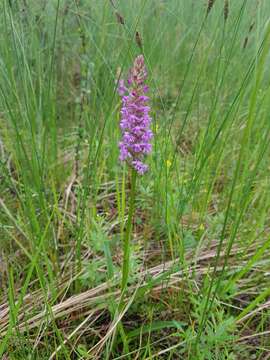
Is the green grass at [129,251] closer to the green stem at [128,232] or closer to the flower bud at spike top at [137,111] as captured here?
the green stem at [128,232]

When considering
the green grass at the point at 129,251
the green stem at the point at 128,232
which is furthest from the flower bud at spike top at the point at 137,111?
the green grass at the point at 129,251

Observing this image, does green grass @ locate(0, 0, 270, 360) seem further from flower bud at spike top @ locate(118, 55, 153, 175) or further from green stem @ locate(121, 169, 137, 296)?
flower bud at spike top @ locate(118, 55, 153, 175)

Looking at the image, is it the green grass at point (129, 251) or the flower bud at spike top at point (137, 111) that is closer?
the flower bud at spike top at point (137, 111)

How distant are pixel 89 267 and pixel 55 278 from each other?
0.58 ft

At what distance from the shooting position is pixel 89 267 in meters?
1.27

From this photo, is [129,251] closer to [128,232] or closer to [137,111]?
[128,232]

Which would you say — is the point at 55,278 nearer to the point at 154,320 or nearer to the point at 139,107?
the point at 154,320

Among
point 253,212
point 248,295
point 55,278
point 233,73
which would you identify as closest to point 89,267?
point 55,278

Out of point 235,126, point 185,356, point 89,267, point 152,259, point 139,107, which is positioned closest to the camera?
point 139,107

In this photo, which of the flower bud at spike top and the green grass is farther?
the green grass

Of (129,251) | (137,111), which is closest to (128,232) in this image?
(129,251)

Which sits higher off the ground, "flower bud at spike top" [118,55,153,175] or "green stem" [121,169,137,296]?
"flower bud at spike top" [118,55,153,175]

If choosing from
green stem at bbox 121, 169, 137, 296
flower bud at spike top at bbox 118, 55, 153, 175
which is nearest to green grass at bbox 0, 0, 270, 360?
green stem at bbox 121, 169, 137, 296

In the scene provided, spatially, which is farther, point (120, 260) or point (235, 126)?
point (235, 126)
